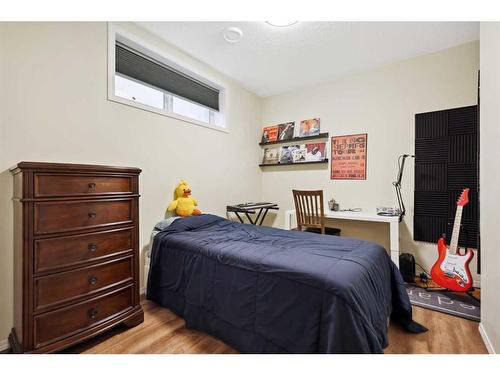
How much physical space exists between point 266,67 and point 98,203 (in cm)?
251

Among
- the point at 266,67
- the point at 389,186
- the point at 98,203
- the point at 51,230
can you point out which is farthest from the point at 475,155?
the point at 51,230

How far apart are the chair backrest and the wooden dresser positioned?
183 cm

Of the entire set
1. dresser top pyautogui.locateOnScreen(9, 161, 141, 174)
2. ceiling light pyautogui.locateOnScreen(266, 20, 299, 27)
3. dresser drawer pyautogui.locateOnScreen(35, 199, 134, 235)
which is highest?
ceiling light pyautogui.locateOnScreen(266, 20, 299, 27)

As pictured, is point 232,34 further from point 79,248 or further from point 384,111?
point 79,248

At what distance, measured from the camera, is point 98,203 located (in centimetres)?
153

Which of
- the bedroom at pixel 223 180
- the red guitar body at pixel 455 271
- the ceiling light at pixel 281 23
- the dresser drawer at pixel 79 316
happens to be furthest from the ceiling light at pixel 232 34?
the red guitar body at pixel 455 271

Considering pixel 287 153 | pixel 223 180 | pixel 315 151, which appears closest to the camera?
pixel 223 180

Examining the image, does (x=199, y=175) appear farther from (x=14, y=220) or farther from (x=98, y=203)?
(x=14, y=220)

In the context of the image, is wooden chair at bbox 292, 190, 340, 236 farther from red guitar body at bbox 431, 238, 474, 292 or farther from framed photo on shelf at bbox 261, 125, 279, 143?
framed photo on shelf at bbox 261, 125, 279, 143

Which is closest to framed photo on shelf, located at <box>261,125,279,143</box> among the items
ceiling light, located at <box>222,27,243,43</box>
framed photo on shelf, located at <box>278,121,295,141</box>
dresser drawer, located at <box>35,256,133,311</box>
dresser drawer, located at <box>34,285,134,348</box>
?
framed photo on shelf, located at <box>278,121,295,141</box>

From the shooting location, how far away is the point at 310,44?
2508mm

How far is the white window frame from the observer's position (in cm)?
205

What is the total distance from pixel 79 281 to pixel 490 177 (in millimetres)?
2638

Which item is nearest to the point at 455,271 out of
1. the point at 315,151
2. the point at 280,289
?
the point at 280,289
